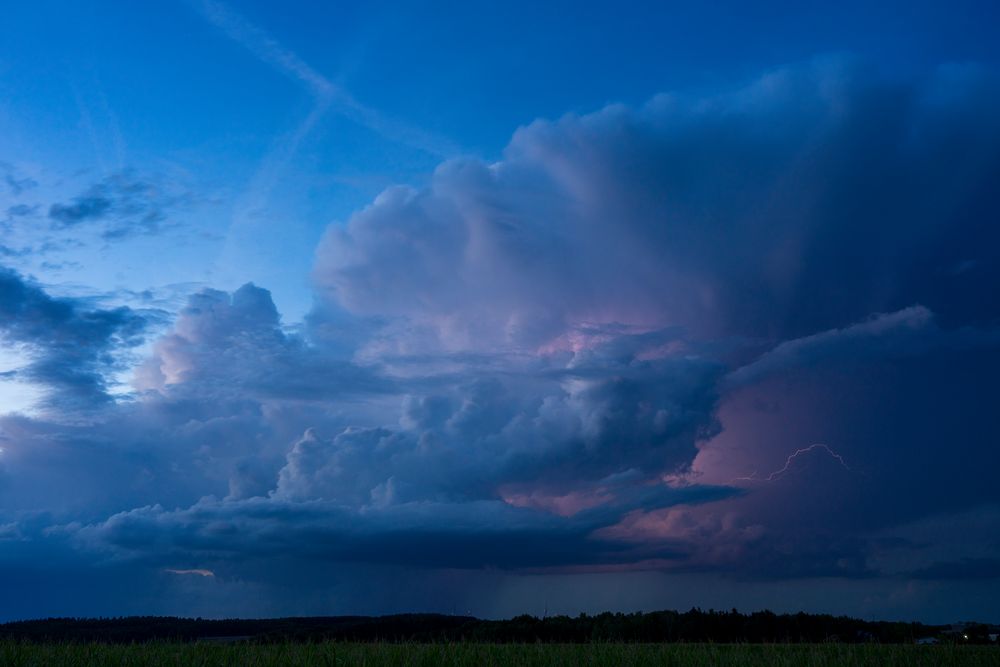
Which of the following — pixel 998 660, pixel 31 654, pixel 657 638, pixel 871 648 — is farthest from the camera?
pixel 657 638

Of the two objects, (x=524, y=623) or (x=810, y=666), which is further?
(x=524, y=623)

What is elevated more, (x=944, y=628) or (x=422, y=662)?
(x=422, y=662)

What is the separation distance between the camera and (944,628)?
101 m

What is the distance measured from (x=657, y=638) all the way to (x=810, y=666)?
3734 inches

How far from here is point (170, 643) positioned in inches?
1428

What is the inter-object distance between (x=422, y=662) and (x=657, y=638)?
9982 centimetres

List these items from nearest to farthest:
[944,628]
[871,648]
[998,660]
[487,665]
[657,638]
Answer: [487,665] → [998,660] → [871,648] → [944,628] → [657,638]

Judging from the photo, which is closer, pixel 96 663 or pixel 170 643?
pixel 96 663

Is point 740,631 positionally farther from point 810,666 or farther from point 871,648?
point 810,666

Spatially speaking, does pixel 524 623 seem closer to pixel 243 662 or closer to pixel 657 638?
pixel 657 638

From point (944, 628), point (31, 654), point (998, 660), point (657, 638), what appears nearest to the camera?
point (31, 654)

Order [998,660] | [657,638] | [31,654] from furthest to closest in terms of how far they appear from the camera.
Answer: [657,638] → [998,660] → [31,654]

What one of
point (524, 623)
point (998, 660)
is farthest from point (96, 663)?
point (524, 623)

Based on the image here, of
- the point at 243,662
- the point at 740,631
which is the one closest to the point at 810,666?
the point at 243,662
